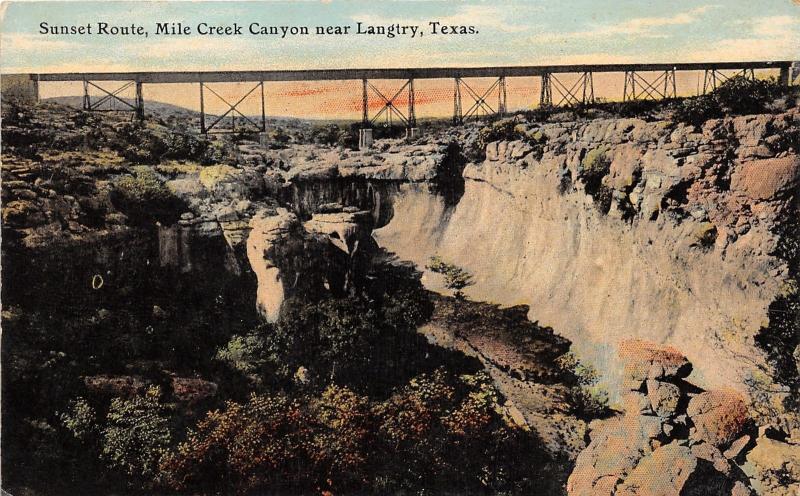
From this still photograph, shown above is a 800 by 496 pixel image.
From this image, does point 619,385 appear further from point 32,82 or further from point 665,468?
point 32,82

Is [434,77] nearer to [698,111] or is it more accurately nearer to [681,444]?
[698,111]

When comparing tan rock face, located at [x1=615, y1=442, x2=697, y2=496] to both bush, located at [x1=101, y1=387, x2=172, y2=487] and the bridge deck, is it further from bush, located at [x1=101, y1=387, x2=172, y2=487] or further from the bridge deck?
bush, located at [x1=101, y1=387, x2=172, y2=487]

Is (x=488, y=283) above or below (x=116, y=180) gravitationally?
below

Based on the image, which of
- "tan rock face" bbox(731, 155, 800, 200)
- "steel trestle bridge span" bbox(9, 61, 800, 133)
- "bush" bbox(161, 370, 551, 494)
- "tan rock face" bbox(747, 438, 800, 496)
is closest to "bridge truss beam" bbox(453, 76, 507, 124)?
"steel trestle bridge span" bbox(9, 61, 800, 133)

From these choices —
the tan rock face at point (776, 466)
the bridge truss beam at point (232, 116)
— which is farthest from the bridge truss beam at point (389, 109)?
the tan rock face at point (776, 466)

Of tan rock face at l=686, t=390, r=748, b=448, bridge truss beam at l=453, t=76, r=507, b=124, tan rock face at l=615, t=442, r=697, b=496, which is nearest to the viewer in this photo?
tan rock face at l=615, t=442, r=697, b=496

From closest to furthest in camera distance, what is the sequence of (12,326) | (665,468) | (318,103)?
1. (665,468)
2. (12,326)
3. (318,103)

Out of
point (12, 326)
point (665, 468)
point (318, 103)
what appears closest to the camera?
point (665, 468)

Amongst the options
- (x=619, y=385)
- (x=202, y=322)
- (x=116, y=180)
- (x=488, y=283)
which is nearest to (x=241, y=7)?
(x=116, y=180)

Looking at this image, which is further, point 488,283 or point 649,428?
point 488,283
